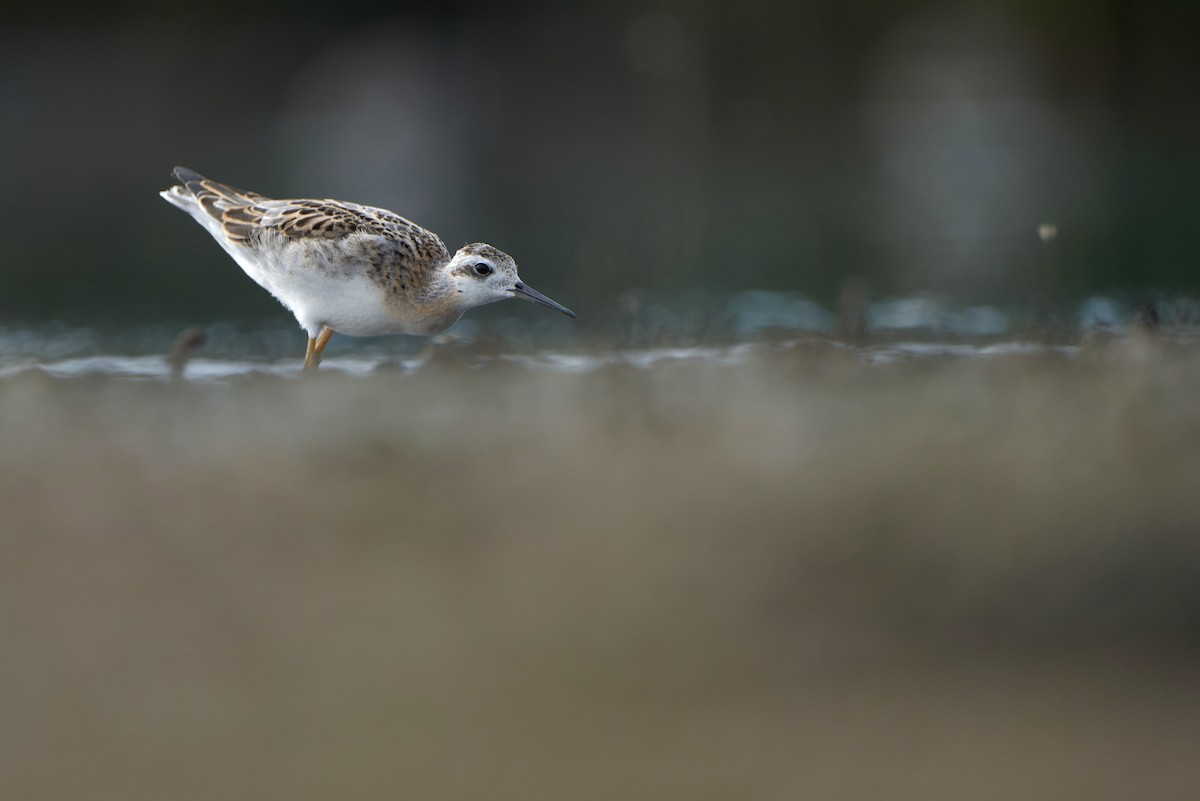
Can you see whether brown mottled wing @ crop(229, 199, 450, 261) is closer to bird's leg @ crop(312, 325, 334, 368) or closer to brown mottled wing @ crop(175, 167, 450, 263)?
brown mottled wing @ crop(175, 167, 450, 263)

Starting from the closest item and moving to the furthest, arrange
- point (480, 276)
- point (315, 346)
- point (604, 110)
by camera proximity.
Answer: point (480, 276)
point (315, 346)
point (604, 110)

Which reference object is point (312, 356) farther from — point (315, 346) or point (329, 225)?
point (329, 225)

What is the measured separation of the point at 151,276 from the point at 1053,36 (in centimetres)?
1603

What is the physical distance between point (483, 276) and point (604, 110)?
16499 mm

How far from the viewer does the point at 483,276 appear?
5148mm

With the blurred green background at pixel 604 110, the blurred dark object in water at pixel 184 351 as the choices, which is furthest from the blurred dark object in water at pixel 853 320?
the blurred green background at pixel 604 110

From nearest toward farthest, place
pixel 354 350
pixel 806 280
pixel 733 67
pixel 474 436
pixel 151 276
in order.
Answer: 1. pixel 474 436
2. pixel 354 350
3. pixel 806 280
4. pixel 151 276
5. pixel 733 67

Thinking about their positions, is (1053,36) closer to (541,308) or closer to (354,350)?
(541,308)

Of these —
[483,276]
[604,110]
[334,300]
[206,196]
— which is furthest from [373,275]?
[604,110]

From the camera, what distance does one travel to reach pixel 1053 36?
22.0m

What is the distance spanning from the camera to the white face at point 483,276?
5.14 metres

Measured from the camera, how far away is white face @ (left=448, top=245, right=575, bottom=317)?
5.14 meters

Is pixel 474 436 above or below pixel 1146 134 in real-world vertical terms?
below

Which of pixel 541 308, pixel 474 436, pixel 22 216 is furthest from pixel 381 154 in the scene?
pixel 474 436
